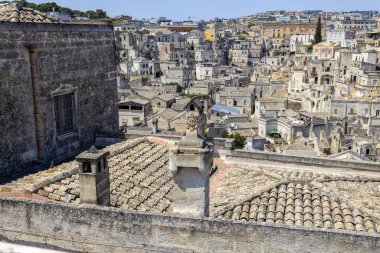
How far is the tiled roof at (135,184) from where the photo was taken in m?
8.86

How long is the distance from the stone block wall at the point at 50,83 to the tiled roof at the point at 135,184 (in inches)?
63.3

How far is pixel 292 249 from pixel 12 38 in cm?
749

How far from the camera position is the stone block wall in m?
9.86

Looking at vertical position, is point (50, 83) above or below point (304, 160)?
above

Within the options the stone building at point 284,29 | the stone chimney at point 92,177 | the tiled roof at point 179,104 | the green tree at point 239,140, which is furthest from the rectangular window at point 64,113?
the stone building at point 284,29

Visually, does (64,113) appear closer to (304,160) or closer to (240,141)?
(304,160)

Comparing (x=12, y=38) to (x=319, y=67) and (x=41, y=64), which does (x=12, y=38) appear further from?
(x=319, y=67)

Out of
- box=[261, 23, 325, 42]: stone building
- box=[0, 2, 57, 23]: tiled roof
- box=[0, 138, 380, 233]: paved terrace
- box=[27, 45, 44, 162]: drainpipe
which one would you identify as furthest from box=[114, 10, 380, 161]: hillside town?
box=[261, 23, 325, 42]: stone building

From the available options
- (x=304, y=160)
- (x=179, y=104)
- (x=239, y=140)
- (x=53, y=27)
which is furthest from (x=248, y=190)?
(x=179, y=104)

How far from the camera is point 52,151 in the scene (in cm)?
1142

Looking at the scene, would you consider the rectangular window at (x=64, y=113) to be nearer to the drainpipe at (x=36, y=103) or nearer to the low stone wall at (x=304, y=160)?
the drainpipe at (x=36, y=103)

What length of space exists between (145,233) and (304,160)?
6.78 meters

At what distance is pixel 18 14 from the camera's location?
11.5 metres

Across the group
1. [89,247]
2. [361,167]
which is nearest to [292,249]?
[89,247]
